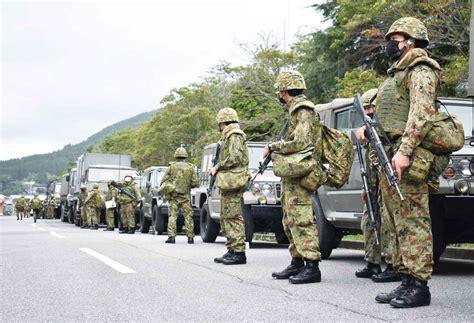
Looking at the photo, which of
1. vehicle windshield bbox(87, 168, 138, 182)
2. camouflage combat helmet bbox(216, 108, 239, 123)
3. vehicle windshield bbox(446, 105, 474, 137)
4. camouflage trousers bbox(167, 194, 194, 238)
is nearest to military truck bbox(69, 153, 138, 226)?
vehicle windshield bbox(87, 168, 138, 182)

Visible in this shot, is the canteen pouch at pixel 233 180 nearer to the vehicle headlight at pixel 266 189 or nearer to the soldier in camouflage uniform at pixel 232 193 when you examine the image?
the soldier in camouflage uniform at pixel 232 193

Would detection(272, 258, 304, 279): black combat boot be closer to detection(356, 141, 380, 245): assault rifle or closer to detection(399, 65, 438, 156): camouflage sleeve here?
detection(356, 141, 380, 245): assault rifle

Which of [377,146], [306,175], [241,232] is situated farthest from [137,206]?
[377,146]

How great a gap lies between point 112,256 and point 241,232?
7.49 feet

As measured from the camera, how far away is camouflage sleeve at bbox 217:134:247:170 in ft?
30.5

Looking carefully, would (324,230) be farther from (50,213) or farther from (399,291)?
(50,213)

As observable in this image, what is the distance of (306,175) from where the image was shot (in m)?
7.08

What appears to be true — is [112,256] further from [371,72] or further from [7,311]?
[371,72]

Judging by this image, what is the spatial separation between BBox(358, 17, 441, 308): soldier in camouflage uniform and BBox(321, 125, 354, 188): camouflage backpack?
4.49ft

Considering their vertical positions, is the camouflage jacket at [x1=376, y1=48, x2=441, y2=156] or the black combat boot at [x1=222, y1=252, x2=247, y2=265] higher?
the camouflage jacket at [x1=376, y1=48, x2=441, y2=156]

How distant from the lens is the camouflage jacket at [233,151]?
9.31 m

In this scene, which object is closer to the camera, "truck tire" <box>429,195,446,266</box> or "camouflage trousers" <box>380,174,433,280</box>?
"camouflage trousers" <box>380,174,433,280</box>

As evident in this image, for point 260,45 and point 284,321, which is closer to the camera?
point 284,321

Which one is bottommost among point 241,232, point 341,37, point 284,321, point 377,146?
point 284,321
